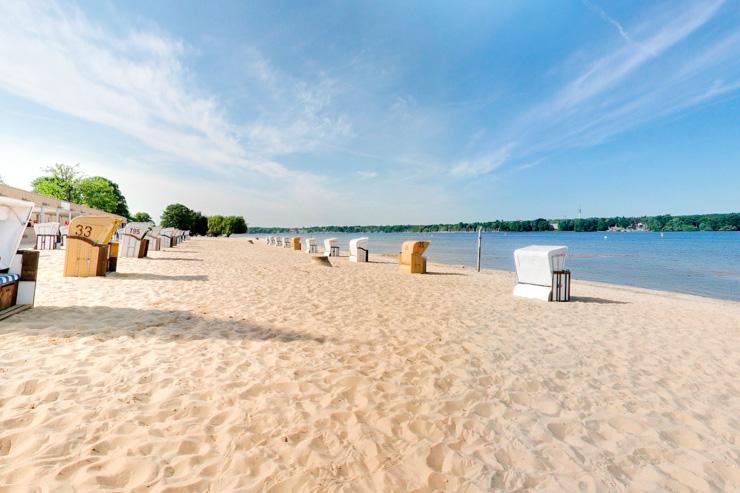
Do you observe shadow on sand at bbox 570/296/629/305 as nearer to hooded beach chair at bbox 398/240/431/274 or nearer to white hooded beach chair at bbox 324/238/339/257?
hooded beach chair at bbox 398/240/431/274

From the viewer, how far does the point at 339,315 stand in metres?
6.04

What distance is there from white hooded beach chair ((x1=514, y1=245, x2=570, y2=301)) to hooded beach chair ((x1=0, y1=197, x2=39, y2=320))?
9.78 metres

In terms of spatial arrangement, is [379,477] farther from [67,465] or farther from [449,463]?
[67,465]

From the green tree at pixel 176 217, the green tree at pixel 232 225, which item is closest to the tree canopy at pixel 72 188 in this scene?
the green tree at pixel 176 217

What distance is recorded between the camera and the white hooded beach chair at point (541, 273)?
333 inches

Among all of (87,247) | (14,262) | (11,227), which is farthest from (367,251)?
(11,227)

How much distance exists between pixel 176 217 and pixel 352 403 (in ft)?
295

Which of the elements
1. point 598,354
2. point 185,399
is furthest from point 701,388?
point 185,399

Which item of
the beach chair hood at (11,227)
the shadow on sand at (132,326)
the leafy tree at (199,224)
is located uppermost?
the leafy tree at (199,224)

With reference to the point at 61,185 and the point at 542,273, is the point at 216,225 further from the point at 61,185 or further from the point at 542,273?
the point at 542,273

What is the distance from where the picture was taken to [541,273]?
28.4 feet

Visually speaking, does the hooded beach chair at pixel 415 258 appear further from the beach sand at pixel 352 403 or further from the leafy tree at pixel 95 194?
the leafy tree at pixel 95 194

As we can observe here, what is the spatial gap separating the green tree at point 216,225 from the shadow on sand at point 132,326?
95784 millimetres

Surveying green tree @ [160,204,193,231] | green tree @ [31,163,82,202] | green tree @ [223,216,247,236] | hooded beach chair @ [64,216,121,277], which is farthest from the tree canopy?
hooded beach chair @ [64,216,121,277]
